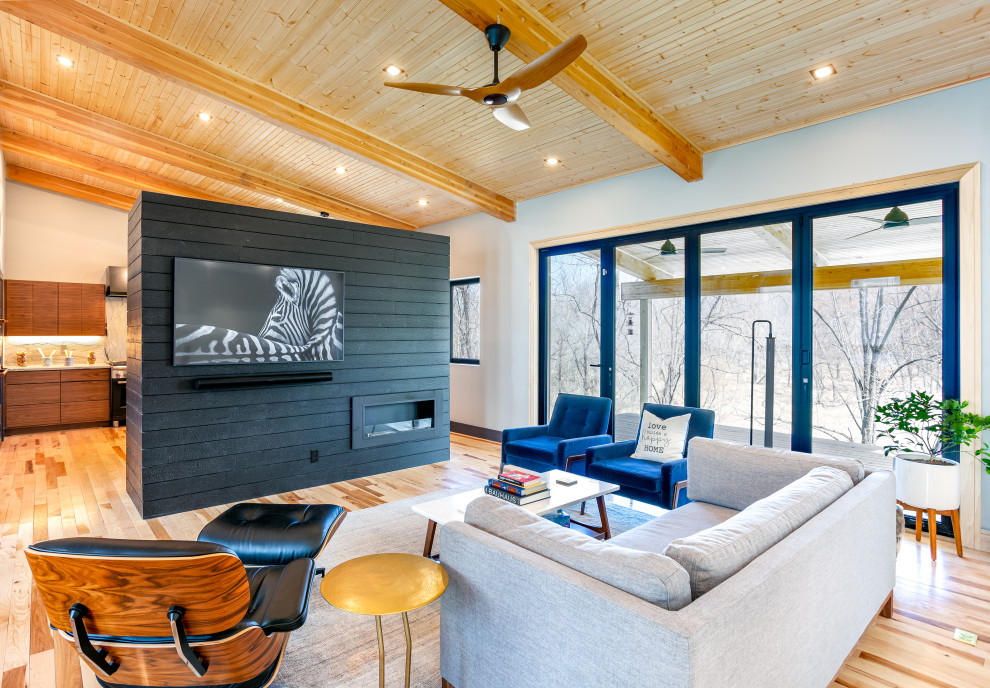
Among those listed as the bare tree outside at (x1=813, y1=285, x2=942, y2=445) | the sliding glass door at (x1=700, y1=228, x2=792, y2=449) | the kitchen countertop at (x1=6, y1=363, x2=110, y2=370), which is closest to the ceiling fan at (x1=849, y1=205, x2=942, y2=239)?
the bare tree outside at (x1=813, y1=285, x2=942, y2=445)

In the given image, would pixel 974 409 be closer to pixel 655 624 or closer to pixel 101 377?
pixel 655 624

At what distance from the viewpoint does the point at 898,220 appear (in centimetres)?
370

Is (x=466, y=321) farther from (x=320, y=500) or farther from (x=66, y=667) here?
(x=66, y=667)

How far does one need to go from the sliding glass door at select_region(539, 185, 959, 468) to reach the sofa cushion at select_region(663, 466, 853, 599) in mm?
2164

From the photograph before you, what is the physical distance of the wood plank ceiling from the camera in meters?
3.02

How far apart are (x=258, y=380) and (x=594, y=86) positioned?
3.41 meters

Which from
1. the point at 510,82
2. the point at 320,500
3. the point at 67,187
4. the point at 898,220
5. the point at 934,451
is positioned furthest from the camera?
the point at 67,187

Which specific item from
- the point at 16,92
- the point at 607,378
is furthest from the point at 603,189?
the point at 16,92

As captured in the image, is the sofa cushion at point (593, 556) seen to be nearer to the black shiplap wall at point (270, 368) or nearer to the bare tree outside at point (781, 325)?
the black shiplap wall at point (270, 368)

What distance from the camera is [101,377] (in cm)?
748

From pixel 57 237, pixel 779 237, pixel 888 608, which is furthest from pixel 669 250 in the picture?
pixel 57 237

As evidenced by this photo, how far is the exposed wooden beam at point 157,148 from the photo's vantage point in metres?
4.79

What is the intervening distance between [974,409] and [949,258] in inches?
39.9

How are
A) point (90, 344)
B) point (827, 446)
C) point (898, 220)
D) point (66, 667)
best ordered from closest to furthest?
point (66, 667) < point (898, 220) < point (827, 446) < point (90, 344)
